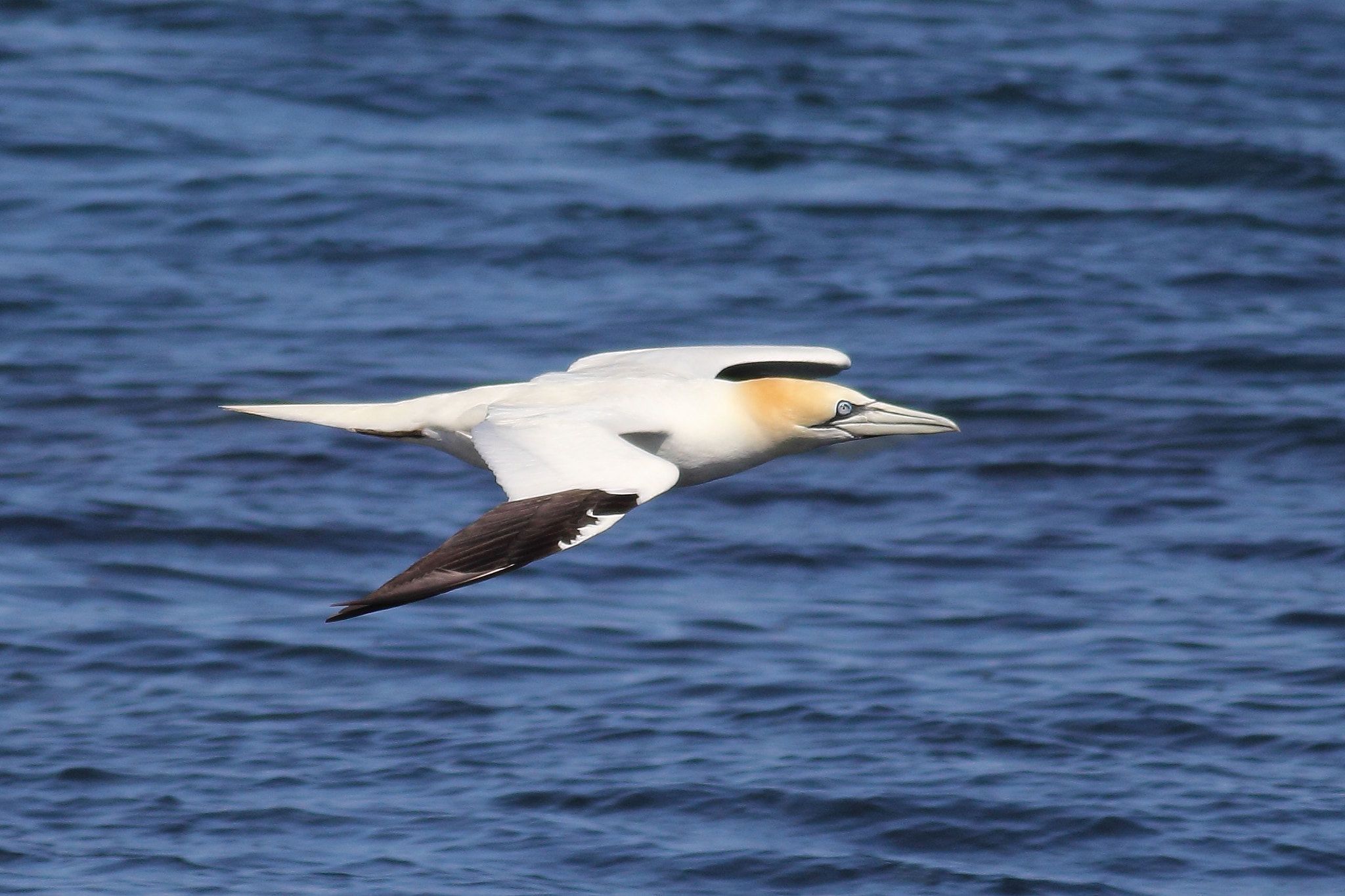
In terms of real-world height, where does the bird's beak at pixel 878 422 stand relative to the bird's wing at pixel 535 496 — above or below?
below

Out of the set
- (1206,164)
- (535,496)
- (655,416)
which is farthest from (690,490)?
(1206,164)

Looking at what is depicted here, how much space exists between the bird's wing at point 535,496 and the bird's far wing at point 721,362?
1.37m

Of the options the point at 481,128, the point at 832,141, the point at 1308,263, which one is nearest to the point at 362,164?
the point at 481,128

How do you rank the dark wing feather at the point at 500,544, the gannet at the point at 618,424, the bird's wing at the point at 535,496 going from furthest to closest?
the gannet at the point at 618,424, the bird's wing at the point at 535,496, the dark wing feather at the point at 500,544

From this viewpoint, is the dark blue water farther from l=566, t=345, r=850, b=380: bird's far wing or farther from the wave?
l=566, t=345, r=850, b=380: bird's far wing

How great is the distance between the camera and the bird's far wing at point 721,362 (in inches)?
368

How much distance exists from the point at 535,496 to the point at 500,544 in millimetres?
485

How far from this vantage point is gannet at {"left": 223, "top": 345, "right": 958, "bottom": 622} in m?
6.91

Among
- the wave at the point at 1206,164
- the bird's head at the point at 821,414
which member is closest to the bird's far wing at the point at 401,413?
the bird's head at the point at 821,414

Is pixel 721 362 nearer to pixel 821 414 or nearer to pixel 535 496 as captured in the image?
pixel 821 414

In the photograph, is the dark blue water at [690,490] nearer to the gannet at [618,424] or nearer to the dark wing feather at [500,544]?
the gannet at [618,424]

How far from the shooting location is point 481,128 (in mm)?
23297

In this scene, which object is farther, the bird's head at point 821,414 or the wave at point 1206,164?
the wave at point 1206,164

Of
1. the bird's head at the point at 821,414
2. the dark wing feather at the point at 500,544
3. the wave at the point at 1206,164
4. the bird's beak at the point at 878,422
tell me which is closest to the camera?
the dark wing feather at the point at 500,544
